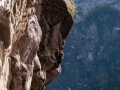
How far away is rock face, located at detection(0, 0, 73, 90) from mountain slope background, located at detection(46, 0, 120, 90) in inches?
1570

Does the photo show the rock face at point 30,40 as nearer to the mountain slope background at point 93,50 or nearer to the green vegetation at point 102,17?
the mountain slope background at point 93,50

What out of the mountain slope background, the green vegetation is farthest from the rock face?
→ the green vegetation

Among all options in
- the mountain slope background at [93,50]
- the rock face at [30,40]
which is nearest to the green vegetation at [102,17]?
the mountain slope background at [93,50]

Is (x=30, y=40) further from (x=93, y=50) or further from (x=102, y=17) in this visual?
(x=102, y=17)

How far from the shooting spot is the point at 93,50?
58.6 metres

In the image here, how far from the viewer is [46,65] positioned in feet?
37.4

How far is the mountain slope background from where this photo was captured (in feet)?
173

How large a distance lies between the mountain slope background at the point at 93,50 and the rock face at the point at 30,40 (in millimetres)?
39888

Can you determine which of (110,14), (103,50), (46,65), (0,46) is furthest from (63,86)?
(0,46)

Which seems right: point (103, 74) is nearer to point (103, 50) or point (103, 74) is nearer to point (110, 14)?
point (103, 50)

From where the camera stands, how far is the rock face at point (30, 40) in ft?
22.4

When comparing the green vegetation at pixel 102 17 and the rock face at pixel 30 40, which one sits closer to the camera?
the rock face at pixel 30 40

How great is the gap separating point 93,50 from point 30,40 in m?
50.0

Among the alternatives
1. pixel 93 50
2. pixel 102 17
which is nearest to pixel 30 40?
pixel 93 50
